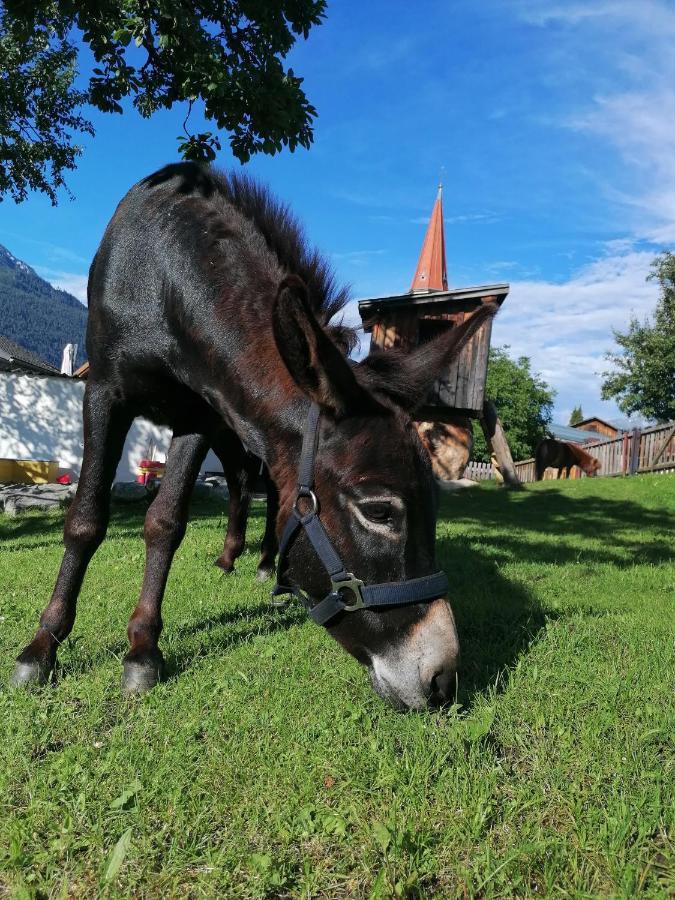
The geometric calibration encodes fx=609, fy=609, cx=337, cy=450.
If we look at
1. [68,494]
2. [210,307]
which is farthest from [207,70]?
[68,494]

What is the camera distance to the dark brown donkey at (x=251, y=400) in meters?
2.34

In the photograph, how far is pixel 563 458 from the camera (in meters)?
27.0

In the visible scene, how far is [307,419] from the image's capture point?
2.49 metres

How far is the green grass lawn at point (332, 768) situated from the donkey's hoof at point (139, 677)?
6 cm

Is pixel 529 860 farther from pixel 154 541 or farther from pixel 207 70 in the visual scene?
pixel 207 70

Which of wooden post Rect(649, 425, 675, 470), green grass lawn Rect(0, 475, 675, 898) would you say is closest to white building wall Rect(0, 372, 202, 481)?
wooden post Rect(649, 425, 675, 470)

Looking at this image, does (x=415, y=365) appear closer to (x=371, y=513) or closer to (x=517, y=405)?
(x=371, y=513)

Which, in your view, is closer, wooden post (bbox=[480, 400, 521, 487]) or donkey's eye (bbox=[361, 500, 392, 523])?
donkey's eye (bbox=[361, 500, 392, 523])

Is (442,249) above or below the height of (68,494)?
above

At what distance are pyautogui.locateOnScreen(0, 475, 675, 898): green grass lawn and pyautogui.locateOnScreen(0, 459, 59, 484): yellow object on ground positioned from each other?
1661cm

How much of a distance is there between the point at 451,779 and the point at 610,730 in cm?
81

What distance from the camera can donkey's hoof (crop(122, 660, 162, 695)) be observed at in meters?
2.84

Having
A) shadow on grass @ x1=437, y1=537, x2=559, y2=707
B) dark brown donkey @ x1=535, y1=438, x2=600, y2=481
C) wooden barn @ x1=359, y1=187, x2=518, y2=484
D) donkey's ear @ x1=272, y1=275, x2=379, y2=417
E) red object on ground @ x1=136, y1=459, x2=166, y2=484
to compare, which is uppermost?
wooden barn @ x1=359, y1=187, x2=518, y2=484

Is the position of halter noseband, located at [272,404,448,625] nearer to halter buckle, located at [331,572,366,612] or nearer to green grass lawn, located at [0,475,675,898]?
halter buckle, located at [331,572,366,612]
